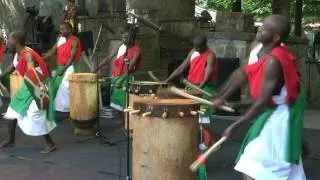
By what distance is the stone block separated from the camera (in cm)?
1130

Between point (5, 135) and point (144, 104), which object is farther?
point (5, 135)

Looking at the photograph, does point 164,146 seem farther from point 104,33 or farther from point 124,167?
point 104,33

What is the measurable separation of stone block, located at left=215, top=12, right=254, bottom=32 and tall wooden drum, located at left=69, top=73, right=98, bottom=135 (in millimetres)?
3318

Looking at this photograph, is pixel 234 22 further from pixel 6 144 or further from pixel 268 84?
pixel 268 84

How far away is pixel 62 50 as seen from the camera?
32.3 ft

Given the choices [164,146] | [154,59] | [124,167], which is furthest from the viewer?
[154,59]

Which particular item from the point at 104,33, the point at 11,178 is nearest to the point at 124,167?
the point at 11,178

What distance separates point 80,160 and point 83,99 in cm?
166

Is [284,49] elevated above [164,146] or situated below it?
above

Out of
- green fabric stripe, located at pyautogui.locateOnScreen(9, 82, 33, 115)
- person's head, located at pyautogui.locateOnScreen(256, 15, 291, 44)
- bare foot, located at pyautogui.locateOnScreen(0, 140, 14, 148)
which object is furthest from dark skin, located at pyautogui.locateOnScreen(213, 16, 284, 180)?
bare foot, located at pyautogui.locateOnScreen(0, 140, 14, 148)

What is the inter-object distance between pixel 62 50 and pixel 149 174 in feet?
17.0

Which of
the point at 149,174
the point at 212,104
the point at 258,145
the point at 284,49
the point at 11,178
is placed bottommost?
the point at 11,178

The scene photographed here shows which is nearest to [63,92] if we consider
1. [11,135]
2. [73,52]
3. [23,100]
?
[73,52]

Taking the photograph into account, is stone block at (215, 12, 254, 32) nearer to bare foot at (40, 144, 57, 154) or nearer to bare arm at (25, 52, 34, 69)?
bare foot at (40, 144, 57, 154)
